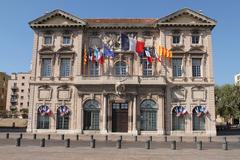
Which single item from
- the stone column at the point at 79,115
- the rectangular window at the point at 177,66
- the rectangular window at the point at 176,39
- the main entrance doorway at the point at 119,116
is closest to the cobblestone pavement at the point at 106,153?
the stone column at the point at 79,115

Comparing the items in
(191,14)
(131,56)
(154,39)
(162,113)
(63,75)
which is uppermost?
(191,14)

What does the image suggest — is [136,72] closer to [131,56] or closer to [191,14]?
[131,56]

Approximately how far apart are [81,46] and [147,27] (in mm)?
8966

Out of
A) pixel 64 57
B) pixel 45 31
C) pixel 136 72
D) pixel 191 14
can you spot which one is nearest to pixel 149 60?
pixel 136 72

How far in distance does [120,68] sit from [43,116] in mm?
11525

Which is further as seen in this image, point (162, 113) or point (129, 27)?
point (129, 27)

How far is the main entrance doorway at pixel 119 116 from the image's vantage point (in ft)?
124

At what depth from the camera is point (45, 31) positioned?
40.4m

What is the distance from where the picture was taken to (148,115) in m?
37.8

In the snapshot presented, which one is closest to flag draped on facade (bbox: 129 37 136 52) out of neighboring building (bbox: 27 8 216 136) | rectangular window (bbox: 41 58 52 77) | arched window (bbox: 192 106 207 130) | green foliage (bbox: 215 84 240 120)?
neighboring building (bbox: 27 8 216 136)

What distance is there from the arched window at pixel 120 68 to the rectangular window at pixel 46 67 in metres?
8.61

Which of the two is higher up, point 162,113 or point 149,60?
point 149,60

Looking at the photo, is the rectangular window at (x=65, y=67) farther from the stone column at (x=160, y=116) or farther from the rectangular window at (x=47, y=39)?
the stone column at (x=160, y=116)

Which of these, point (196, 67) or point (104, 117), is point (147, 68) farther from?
point (104, 117)
